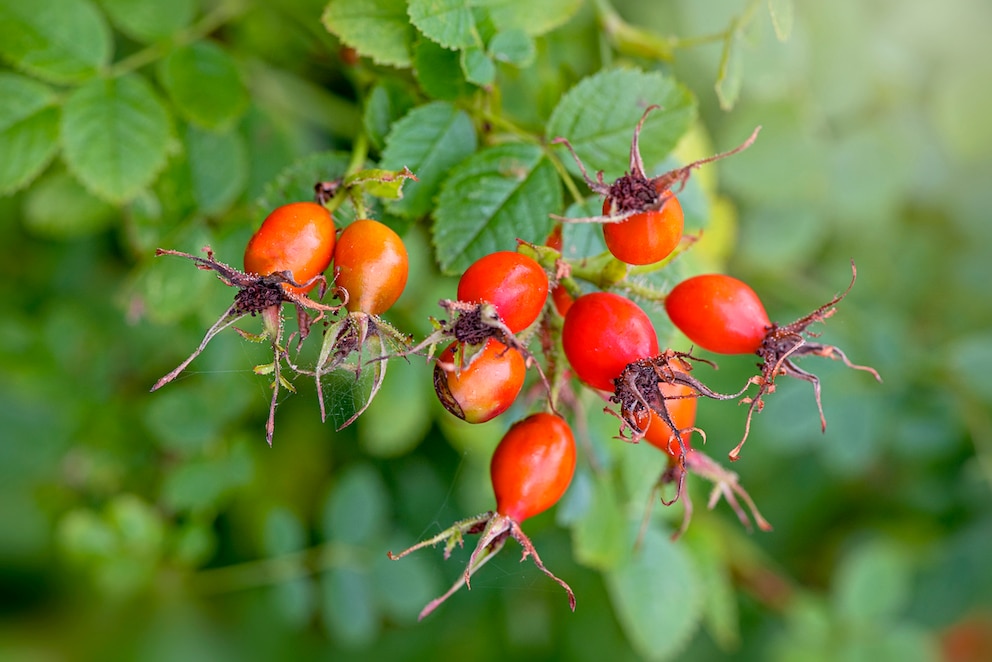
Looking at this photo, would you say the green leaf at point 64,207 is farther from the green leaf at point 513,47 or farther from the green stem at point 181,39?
the green leaf at point 513,47

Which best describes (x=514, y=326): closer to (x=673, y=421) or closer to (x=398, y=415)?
(x=673, y=421)

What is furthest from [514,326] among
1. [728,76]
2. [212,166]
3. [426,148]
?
[212,166]

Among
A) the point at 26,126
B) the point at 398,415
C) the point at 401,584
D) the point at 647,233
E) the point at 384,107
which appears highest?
the point at 647,233

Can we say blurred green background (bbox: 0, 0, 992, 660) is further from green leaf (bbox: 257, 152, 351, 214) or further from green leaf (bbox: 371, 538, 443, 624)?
green leaf (bbox: 257, 152, 351, 214)

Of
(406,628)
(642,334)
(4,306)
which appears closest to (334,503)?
(406,628)

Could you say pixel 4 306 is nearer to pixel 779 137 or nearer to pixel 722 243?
pixel 722 243

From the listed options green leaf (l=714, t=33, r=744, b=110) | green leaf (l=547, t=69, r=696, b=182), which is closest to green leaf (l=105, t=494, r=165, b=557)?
green leaf (l=547, t=69, r=696, b=182)

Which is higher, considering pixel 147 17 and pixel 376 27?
pixel 376 27
